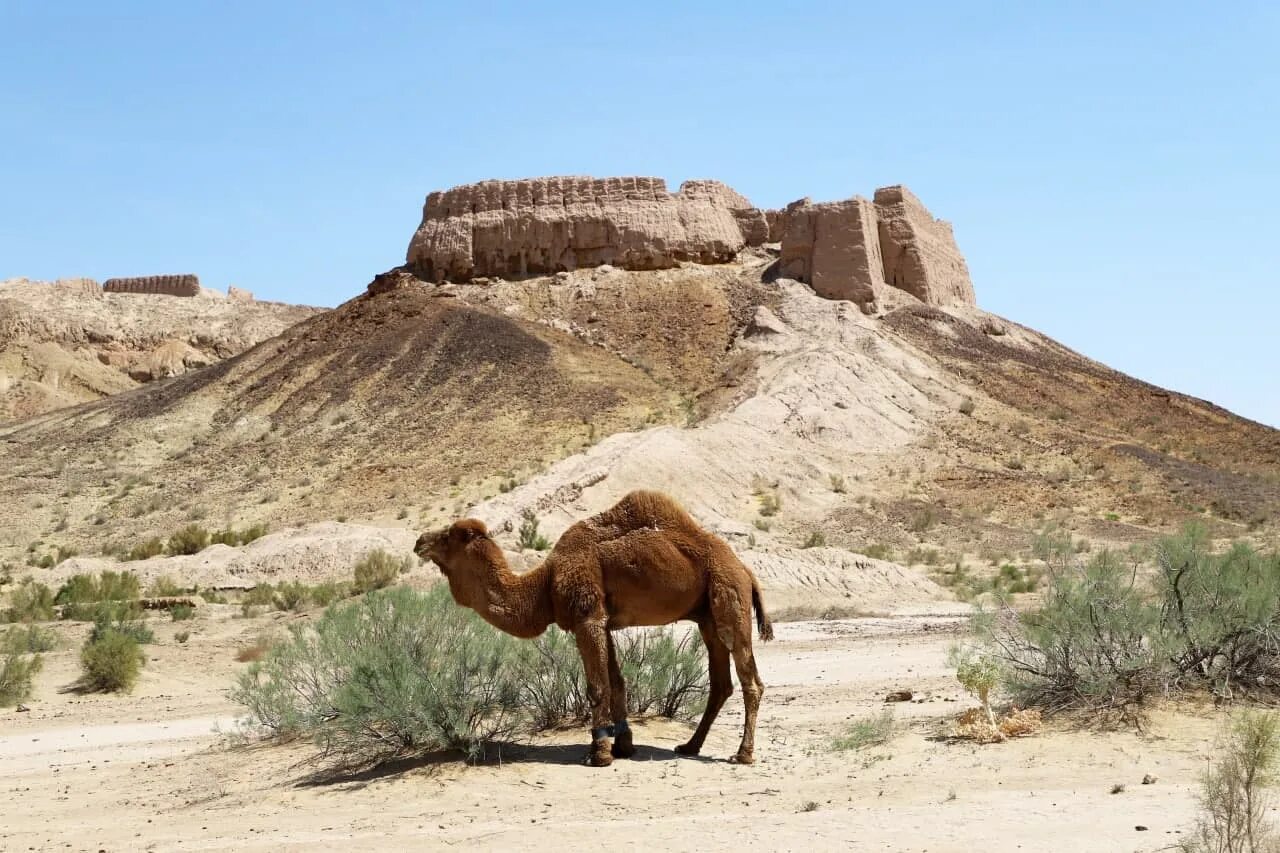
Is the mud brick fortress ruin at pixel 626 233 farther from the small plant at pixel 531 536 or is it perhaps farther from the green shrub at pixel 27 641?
the green shrub at pixel 27 641

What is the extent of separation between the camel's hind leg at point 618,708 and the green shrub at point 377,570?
1577 centimetres

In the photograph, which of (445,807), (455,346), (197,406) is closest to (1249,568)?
(445,807)

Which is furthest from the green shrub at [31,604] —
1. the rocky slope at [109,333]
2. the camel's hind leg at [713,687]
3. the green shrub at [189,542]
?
the rocky slope at [109,333]

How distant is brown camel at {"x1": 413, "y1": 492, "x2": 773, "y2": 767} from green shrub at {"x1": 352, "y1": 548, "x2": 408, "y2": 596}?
50.9 ft

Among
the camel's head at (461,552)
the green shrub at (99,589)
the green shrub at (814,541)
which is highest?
the camel's head at (461,552)

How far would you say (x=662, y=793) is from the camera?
31.7 feet

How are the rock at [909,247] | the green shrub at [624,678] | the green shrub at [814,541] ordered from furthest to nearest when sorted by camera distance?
the rock at [909,247] < the green shrub at [814,541] < the green shrub at [624,678]

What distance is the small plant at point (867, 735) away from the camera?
36.5ft

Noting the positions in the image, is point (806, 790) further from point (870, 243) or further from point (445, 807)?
point (870, 243)

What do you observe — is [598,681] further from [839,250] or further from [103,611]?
[839,250]

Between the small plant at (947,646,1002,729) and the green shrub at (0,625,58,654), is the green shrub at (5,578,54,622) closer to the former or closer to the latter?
the green shrub at (0,625,58,654)

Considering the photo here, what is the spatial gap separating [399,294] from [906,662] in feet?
150

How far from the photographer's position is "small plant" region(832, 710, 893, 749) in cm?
1112

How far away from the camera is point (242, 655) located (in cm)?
1980
